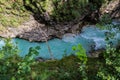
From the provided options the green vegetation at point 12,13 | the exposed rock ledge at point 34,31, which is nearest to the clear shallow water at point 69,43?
the exposed rock ledge at point 34,31

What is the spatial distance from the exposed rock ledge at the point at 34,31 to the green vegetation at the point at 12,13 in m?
0.32

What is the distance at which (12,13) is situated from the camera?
17.9 metres

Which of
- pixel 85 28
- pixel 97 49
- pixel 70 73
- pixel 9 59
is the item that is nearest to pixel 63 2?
pixel 85 28

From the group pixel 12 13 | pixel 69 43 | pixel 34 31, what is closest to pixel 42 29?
pixel 34 31

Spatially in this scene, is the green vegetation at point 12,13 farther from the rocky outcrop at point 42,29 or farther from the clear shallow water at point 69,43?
the clear shallow water at point 69,43

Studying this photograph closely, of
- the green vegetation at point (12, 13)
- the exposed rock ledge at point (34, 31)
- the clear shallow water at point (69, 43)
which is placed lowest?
the clear shallow water at point (69, 43)

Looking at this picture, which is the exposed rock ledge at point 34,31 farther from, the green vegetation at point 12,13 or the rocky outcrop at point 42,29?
the green vegetation at point 12,13

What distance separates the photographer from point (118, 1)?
727 inches

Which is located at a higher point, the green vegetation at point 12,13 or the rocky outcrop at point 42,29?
the green vegetation at point 12,13

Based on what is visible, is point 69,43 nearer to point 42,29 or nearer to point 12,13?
point 42,29

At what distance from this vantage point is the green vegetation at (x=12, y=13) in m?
17.7

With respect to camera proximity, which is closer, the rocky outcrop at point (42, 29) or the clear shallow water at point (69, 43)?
the clear shallow water at point (69, 43)

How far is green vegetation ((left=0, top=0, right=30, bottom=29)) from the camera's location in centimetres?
1773

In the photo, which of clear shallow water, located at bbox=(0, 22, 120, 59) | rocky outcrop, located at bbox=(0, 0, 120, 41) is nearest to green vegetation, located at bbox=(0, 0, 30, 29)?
rocky outcrop, located at bbox=(0, 0, 120, 41)
